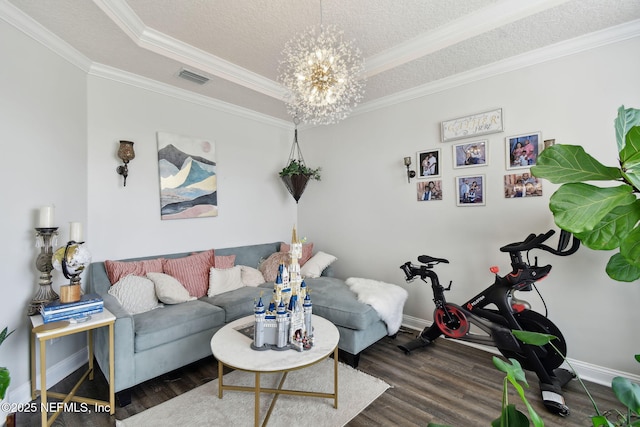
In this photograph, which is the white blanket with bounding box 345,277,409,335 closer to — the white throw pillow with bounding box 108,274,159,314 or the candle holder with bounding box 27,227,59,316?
the white throw pillow with bounding box 108,274,159,314

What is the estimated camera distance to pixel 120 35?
2383mm

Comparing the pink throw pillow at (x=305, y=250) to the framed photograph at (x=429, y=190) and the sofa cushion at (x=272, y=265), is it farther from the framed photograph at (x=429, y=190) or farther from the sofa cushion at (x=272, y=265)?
the framed photograph at (x=429, y=190)

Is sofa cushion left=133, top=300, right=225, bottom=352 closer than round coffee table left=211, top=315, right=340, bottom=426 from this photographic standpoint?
No

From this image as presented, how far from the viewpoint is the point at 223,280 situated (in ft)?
10.8

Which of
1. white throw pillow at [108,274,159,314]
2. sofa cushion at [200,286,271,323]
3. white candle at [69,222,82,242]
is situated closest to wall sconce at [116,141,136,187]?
white candle at [69,222,82,242]

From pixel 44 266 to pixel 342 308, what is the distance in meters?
2.36

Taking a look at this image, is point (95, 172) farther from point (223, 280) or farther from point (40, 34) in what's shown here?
point (223, 280)

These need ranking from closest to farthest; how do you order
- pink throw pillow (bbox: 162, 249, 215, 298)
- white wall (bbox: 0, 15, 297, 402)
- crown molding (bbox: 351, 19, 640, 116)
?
white wall (bbox: 0, 15, 297, 402) < crown molding (bbox: 351, 19, 640, 116) < pink throw pillow (bbox: 162, 249, 215, 298)

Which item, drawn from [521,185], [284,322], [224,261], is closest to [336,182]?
[224,261]

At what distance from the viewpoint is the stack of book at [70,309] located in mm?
1956

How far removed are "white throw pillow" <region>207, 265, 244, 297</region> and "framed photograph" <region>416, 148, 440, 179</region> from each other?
7.91ft

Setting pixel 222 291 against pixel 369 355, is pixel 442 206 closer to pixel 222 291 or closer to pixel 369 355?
pixel 369 355

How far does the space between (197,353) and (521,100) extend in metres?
3.70

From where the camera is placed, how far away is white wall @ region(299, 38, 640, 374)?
7.75 feet
